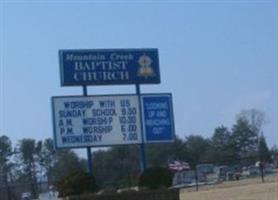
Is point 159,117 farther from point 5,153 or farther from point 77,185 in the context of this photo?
point 5,153

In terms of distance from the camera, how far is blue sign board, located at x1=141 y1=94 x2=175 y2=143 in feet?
96.0

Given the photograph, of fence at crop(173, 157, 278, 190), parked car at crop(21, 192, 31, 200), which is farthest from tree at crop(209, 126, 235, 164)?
parked car at crop(21, 192, 31, 200)

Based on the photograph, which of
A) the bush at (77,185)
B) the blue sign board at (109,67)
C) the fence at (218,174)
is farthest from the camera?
the fence at (218,174)

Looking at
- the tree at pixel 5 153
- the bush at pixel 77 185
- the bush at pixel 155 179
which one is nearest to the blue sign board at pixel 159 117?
the bush at pixel 155 179

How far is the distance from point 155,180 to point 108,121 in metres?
3.00

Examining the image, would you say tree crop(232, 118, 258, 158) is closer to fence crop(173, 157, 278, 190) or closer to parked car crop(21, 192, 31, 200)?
fence crop(173, 157, 278, 190)

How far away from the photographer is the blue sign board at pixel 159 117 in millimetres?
29266

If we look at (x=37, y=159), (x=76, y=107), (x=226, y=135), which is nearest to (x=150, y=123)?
(x=76, y=107)

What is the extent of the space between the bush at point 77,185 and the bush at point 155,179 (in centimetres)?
189

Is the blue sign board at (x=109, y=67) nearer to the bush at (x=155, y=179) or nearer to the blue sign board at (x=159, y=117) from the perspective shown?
the blue sign board at (x=159, y=117)

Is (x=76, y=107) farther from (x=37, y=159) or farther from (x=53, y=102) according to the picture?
(x=37, y=159)

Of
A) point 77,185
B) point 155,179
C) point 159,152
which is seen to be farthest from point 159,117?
point 159,152

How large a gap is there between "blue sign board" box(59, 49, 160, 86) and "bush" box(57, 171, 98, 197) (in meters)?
3.71

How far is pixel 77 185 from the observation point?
87.7 ft
